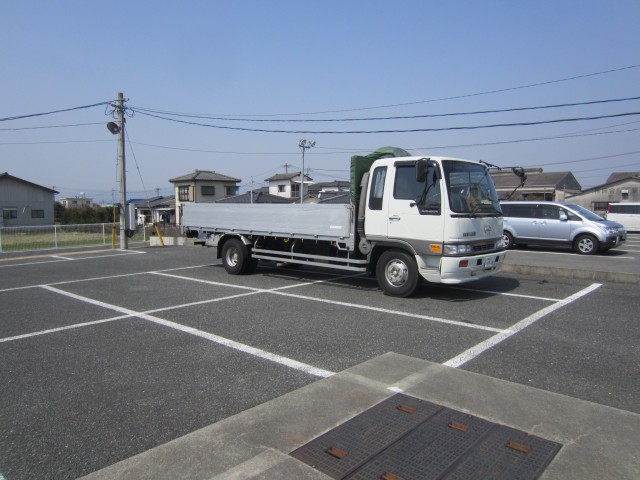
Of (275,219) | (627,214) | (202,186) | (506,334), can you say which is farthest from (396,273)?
(202,186)

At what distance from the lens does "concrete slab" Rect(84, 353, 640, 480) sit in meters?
2.58

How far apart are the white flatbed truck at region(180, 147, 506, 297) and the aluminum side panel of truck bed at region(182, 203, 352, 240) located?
19mm

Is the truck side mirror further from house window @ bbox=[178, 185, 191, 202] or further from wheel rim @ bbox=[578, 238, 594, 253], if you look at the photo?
house window @ bbox=[178, 185, 191, 202]

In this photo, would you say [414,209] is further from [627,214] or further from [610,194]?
[610,194]

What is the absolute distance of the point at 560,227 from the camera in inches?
556

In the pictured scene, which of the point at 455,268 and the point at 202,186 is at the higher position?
the point at 202,186

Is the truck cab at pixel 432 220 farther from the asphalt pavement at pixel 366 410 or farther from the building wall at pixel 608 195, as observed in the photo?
the building wall at pixel 608 195

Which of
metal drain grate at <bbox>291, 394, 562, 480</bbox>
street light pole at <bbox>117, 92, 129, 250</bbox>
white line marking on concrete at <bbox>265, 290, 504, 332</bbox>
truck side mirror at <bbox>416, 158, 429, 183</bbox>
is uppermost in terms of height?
street light pole at <bbox>117, 92, 129, 250</bbox>

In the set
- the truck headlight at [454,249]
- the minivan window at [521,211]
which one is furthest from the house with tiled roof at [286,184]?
the truck headlight at [454,249]

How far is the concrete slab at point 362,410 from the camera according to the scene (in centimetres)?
258

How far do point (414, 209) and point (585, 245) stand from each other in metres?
9.43

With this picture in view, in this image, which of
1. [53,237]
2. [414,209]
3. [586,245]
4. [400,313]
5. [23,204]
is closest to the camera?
[400,313]

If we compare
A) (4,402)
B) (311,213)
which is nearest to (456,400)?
(4,402)

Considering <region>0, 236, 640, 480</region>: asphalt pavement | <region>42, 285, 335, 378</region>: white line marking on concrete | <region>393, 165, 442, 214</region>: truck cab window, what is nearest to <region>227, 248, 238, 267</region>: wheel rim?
<region>42, 285, 335, 378</region>: white line marking on concrete
